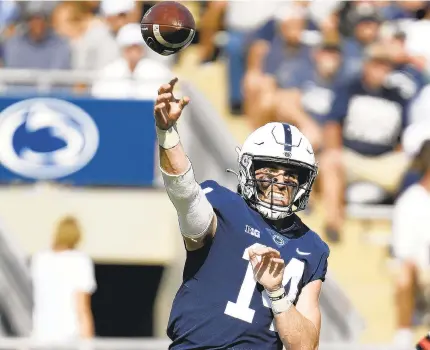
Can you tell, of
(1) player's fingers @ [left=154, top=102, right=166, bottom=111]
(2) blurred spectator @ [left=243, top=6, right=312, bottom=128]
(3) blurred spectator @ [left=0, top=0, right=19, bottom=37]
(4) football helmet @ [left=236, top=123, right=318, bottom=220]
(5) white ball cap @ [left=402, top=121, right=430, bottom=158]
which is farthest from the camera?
(3) blurred spectator @ [left=0, top=0, right=19, bottom=37]

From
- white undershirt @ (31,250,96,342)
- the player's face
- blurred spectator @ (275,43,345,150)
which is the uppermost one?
the player's face

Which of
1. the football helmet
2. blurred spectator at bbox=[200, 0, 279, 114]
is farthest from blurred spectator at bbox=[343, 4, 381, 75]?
the football helmet

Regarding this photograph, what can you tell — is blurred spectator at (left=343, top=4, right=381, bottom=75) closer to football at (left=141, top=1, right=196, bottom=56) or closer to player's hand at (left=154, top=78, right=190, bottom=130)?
football at (left=141, top=1, right=196, bottom=56)

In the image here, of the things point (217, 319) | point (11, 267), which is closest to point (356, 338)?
point (11, 267)

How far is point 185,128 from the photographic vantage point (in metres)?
10.8

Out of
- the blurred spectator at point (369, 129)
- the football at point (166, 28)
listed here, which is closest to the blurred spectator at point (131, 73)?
the blurred spectator at point (369, 129)

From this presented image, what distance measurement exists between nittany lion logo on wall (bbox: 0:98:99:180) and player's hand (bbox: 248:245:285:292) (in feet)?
19.9

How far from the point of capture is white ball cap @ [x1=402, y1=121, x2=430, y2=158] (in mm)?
10258

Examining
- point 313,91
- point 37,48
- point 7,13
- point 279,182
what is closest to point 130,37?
point 37,48

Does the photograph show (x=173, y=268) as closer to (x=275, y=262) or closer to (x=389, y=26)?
(x=389, y=26)

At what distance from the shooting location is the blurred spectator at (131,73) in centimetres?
1065

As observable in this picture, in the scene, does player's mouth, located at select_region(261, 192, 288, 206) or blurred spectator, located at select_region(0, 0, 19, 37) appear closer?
player's mouth, located at select_region(261, 192, 288, 206)

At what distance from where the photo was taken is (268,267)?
495cm

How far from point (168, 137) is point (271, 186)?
0.53 m
